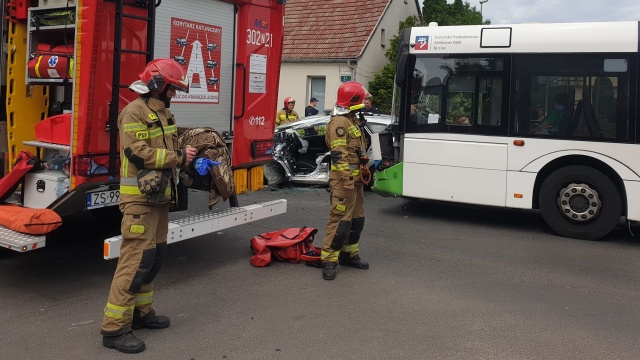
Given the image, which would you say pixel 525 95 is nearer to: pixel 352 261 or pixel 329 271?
pixel 352 261

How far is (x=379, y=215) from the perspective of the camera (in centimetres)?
950

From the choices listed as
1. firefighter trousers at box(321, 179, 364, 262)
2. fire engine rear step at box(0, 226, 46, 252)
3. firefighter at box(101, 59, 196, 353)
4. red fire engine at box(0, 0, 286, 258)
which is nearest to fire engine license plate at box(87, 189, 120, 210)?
red fire engine at box(0, 0, 286, 258)

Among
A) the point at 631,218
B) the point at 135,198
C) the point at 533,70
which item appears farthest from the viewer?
the point at 533,70

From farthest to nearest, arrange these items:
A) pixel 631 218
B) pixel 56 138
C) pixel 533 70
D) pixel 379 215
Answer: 1. pixel 379 215
2. pixel 533 70
3. pixel 631 218
4. pixel 56 138

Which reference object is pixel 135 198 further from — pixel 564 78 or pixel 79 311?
pixel 564 78

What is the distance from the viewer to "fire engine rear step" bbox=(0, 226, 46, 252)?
4641 millimetres

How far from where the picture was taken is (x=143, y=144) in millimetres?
4148

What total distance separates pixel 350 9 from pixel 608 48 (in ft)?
48.7

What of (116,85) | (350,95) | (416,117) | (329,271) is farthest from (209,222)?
(416,117)

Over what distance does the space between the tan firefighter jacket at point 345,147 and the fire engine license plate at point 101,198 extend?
2068 mm

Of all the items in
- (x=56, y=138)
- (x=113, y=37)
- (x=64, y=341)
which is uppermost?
(x=113, y=37)

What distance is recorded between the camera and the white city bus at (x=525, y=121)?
7941 millimetres

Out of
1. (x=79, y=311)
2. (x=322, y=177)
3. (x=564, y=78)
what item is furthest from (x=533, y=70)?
(x=79, y=311)

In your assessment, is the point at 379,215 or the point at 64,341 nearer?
the point at 64,341
